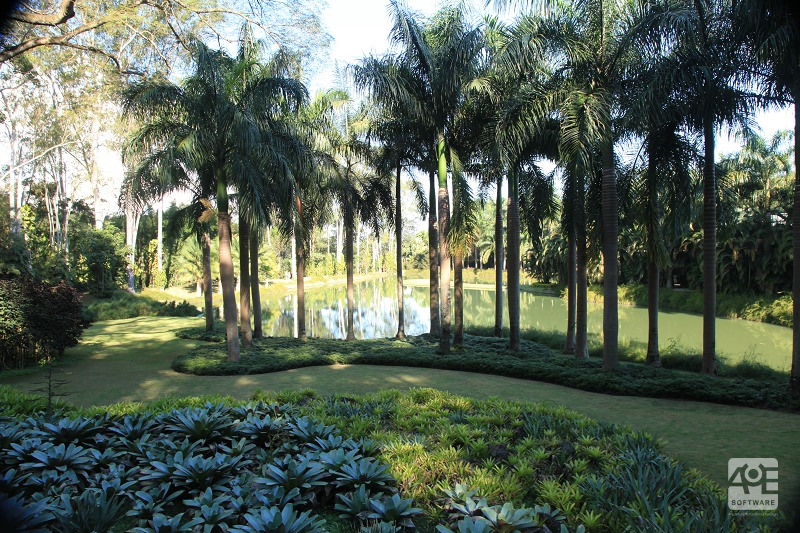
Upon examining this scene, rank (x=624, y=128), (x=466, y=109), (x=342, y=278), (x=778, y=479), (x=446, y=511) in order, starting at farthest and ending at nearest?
(x=342, y=278)
(x=466, y=109)
(x=624, y=128)
(x=778, y=479)
(x=446, y=511)

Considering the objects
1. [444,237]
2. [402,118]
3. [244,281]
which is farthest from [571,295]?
[244,281]

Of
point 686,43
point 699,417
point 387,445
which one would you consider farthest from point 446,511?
point 686,43

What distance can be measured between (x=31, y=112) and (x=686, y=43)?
29.6 m

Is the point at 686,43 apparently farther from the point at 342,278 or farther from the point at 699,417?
the point at 342,278

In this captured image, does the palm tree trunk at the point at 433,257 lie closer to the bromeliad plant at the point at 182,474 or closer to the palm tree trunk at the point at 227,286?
the palm tree trunk at the point at 227,286

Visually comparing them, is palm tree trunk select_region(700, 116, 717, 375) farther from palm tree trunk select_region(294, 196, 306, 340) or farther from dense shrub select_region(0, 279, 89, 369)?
dense shrub select_region(0, 279, 89, 369)

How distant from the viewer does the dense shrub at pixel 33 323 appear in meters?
10.3

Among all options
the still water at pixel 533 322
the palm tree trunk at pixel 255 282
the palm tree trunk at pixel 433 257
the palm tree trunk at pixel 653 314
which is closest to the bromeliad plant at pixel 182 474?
the palm tree trunk at pixel 653 314

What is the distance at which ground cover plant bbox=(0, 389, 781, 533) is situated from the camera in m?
3.06

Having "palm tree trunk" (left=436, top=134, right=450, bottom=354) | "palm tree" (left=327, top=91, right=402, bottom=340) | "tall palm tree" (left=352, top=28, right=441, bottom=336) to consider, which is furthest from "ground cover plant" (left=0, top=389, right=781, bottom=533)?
"palm tree" (left=327, top=91, right=402, bottom=340)

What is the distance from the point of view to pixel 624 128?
10.0 m

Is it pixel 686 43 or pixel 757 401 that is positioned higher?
pixel 686 43

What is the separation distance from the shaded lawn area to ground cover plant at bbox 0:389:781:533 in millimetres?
1018

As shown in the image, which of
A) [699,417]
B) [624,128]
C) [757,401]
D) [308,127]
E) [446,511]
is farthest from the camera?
[308,127]
